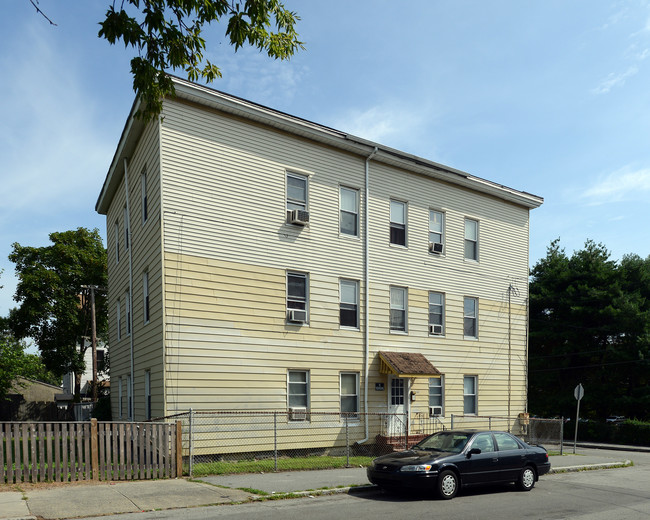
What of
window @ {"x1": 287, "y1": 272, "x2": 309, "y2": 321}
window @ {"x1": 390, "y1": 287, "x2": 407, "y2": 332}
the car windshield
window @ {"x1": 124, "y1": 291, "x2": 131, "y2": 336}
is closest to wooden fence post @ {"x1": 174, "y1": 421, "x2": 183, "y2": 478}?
the car windshield

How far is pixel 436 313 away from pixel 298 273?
6.39 m

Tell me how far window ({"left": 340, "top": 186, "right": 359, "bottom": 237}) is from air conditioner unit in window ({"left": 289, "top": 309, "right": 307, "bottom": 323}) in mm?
3291

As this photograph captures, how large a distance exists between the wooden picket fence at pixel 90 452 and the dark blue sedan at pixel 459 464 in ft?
14.7

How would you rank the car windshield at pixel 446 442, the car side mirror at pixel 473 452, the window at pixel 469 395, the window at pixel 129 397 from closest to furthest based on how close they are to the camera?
the car side mirror at pixel 473 452
the car windshield at pixel 446 442
the window at pixel 129 397
the window at pixel 469 395

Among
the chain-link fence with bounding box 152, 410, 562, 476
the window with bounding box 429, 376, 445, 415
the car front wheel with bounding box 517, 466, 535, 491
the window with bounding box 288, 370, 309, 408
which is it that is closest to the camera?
the car front wheel with bounding box 517, 466, 535, 491

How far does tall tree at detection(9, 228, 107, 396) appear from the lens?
43281 millimetres

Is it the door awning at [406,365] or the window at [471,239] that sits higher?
the window at [471,239]

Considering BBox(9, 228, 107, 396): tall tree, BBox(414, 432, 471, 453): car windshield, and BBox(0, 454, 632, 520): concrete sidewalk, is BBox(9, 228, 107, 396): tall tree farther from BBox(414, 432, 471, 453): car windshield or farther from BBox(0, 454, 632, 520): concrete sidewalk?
BBox(414, 432, 471, 453): car windshield

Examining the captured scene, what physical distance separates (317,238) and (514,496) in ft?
32.0

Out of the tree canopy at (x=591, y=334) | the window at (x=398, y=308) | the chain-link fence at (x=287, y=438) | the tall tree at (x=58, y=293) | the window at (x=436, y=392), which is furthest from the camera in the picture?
the tall tree at (x=58, y=293)

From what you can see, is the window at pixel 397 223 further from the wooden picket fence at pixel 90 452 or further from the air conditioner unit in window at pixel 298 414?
the wooden picket fence at pixel 90 452

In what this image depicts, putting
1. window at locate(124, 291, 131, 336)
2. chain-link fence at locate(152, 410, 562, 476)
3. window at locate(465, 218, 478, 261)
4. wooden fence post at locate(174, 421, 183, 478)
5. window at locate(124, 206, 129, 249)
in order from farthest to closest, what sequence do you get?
window at locate(465, 218, 478, 261) → window at locate(124, 206, 129, 249) → window at locate(124, 291, 131, 336) → chain-link fence at locate(152, 410, 562, 476) → wooden fence post at locate(174, 421, 183, 478)

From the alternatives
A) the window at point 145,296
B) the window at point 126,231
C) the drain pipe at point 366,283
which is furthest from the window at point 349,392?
the window at point 126,231

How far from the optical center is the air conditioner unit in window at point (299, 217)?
727 inches
